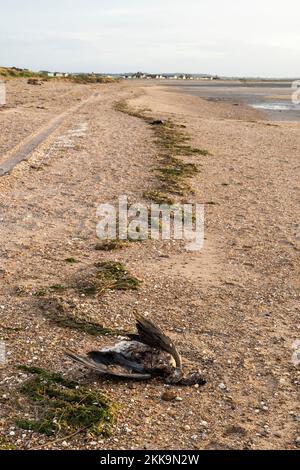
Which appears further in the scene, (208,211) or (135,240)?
(208,211)

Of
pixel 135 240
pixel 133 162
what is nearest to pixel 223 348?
pixel 135 240

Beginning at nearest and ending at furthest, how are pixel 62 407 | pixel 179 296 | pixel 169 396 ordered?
pixel 62 407, pixel 169 396, pixel 179 296

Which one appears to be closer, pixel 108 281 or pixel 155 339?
pixel 155 339

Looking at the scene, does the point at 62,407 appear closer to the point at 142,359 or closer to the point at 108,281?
the point at 142,359

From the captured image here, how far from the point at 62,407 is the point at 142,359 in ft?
3.32

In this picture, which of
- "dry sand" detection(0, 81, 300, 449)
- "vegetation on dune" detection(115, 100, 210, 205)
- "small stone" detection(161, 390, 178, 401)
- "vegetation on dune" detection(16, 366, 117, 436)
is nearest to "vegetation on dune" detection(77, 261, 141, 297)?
"dry sand" detection(0, 81, 300, 449)

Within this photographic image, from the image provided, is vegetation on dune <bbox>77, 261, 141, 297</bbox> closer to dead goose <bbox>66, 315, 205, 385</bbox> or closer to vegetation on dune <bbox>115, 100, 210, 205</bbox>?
dead goose <bbox>66, 315, 205, 385</bbox>

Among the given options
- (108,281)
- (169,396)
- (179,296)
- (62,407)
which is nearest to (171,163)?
(108,281)

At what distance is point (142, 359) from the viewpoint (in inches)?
230

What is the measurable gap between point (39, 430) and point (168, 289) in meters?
3.57

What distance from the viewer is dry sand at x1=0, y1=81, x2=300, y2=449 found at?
5.09 metres

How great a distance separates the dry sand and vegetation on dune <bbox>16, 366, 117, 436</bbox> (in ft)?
0.32
